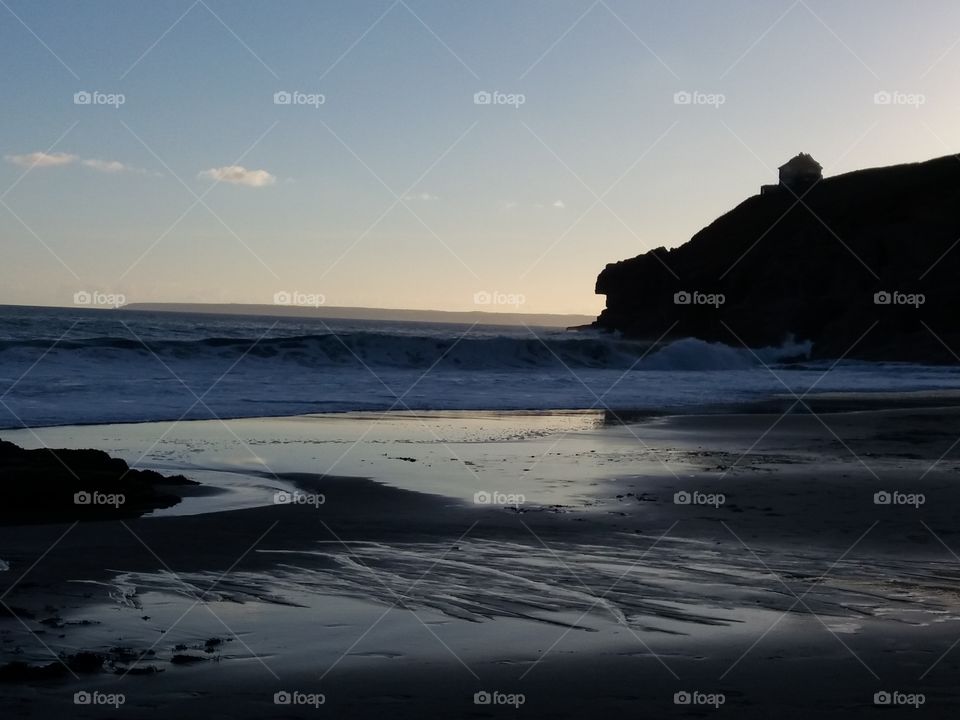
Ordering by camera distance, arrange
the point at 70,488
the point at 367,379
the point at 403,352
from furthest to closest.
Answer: the point at 403,352 → the point at 367,379 → the point at 70,488

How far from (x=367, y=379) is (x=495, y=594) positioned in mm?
23614

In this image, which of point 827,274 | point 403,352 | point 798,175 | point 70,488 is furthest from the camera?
point 798,175

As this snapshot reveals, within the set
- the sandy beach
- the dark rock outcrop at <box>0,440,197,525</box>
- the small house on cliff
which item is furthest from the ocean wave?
the small house on cliff

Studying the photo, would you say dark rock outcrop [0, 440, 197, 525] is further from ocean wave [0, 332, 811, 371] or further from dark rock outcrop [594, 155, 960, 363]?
dark rock outcrop [594, 155, 960, 363]

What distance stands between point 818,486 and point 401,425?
328 inches

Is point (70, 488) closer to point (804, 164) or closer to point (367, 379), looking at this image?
point (367, 379)

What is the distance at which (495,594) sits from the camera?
6152mm

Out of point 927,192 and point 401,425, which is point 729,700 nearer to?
point 401,425

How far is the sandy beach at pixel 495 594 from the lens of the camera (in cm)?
439

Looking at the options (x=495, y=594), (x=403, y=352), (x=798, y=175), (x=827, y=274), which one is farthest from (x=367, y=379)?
(x=798, y=175)

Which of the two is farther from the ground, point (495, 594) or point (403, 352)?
point (403, 352)

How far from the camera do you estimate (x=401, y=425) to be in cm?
1789

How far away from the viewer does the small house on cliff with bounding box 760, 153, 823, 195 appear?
3716 inches

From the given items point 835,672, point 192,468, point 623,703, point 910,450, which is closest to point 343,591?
point 623,703
